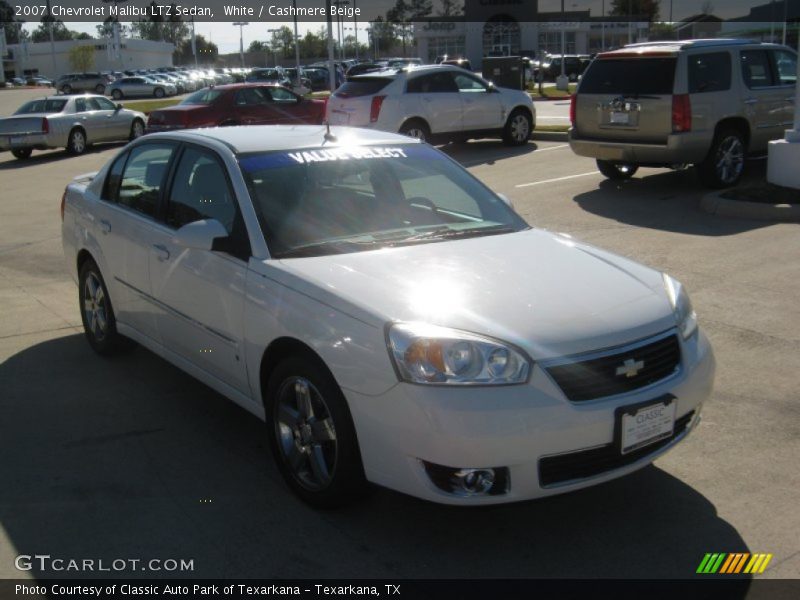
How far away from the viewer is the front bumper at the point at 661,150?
444 inches

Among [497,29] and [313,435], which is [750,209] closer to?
[313,435]

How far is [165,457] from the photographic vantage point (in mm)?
4758

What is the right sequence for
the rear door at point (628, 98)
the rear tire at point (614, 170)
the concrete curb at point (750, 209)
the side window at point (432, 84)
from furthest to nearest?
the side window at point (432, 84)
the rear tire at point (614, 170)
the rear door at point (628, 98)
the concrete curb at point (750, 209)

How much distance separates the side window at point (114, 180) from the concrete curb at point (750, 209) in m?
6.84

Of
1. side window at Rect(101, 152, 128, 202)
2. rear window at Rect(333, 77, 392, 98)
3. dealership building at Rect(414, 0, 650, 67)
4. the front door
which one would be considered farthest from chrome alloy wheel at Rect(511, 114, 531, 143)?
dealership building at Rect(414, 0, 650, 67)

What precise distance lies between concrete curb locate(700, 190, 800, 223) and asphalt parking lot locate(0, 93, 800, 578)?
255 cm

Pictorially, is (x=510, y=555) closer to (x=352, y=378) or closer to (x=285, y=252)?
(x=352, y=378)

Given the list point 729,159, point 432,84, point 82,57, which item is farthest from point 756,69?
point 82,57

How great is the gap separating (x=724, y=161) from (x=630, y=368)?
29.3 ft

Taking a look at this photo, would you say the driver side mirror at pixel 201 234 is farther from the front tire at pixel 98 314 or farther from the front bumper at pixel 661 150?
the front bumper at pixel 661 150

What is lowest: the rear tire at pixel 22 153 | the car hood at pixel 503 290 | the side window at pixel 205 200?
the car hood at pixel 503 290

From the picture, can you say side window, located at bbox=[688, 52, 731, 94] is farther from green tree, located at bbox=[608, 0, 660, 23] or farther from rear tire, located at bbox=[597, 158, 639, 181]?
green tree, located at bbox=[608, 0, 660, 23]

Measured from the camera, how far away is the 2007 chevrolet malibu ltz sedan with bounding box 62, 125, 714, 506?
11.6 feet

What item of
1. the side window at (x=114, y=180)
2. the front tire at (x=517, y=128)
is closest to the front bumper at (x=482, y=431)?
the side window at (x=114, y=180)
